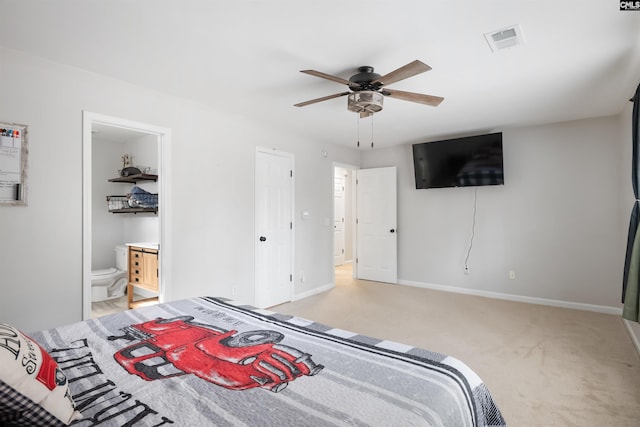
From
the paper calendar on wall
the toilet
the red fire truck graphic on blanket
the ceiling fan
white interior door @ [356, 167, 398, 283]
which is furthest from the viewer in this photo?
white interior door @ [356, 167, 398, 283]

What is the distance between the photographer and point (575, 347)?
3.12 meters

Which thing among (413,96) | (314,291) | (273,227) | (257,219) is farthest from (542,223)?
(257,219)

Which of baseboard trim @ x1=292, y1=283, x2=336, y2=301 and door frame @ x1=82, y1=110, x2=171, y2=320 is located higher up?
door frame @ x1=82, y1=110, x2=171, y2=320

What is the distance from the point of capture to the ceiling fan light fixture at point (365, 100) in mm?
2721

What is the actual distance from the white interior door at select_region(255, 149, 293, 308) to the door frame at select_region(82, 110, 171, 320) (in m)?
1.17

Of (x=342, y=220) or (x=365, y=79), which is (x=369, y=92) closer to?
(x=365, y=79)

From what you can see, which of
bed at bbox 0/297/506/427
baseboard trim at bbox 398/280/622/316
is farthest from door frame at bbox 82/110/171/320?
baseboard trim at bbox 398/280/622/316

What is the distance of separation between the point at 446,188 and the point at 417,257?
126 centimetres

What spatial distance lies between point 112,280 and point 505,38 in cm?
532

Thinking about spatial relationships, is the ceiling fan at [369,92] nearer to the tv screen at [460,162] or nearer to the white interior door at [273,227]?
the white interior door at [273,227]

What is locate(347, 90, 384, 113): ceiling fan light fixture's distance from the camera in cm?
272

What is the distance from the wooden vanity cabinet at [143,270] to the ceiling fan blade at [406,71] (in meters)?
3.19

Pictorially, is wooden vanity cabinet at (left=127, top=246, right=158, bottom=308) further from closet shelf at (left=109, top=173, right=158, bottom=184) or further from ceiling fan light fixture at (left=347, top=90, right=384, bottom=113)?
ceiling fan light fixture at (left=347, top=90, right=384, bottom=113)

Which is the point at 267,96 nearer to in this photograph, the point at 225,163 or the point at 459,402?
the point at 225,163
